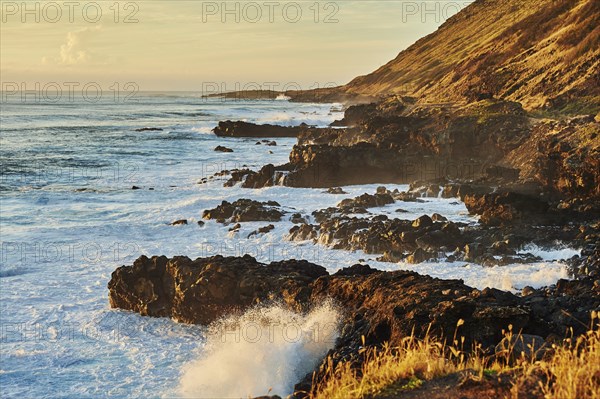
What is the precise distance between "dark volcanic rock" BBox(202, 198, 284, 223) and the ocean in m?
0.65

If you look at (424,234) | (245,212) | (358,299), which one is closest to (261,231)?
(245,212)

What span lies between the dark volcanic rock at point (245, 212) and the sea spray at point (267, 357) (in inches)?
560

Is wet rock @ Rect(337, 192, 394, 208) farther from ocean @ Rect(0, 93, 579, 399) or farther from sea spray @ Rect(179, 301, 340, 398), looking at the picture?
sea spray @ Rect(179, 301, 340, 398)

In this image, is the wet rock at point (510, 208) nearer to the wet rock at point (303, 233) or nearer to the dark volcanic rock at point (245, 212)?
the wet rock at point (303, 233)

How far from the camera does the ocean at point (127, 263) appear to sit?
1298cm

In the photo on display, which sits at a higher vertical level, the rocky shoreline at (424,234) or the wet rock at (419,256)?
the rocky shoreline at (424,234)

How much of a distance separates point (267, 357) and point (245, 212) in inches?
655

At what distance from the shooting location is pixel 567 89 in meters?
43.7

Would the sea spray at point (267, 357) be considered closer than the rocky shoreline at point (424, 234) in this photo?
No

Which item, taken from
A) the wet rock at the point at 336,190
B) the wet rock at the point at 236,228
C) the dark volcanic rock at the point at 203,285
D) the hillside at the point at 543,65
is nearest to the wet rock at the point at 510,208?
the wet rock at the point at 236,228

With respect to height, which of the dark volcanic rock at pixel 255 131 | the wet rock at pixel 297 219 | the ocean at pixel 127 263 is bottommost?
the ocean at pixel 127 263

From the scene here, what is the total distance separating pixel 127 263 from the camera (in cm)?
2295

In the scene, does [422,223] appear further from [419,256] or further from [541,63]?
[541,63]

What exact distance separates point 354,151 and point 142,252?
60.7ft
